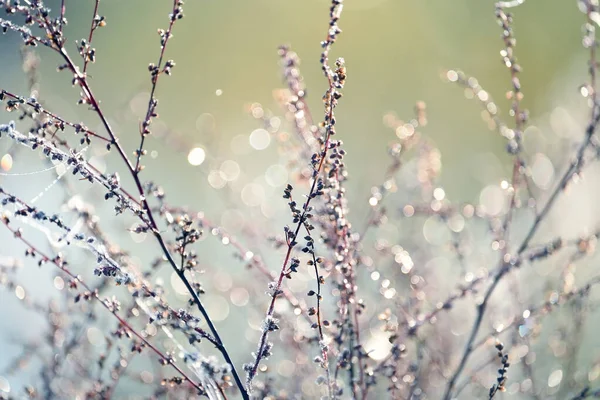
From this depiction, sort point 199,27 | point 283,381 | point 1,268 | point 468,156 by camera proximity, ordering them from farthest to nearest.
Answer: point 199,27
point 468,156
point 283,381
point 1,268

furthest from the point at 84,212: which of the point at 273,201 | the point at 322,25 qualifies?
the point at 322,25

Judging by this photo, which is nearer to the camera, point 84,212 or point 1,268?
point 84,212

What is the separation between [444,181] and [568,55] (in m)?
3.70

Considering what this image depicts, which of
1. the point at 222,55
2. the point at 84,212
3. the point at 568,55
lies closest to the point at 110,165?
the point at 222,55

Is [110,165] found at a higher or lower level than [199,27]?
lower

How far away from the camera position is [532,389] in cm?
210

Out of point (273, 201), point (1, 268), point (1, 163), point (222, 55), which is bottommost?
point (1, 268)

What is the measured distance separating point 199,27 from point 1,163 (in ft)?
25.3

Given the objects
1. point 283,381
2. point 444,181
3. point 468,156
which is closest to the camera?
point 283,381

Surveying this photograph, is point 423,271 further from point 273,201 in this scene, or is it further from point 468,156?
point 468,156

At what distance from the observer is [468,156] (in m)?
7.30

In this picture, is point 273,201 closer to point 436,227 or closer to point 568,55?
point 436,227

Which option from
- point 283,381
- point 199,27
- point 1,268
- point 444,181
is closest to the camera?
point 1,268

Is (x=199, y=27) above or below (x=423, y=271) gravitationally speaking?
above
